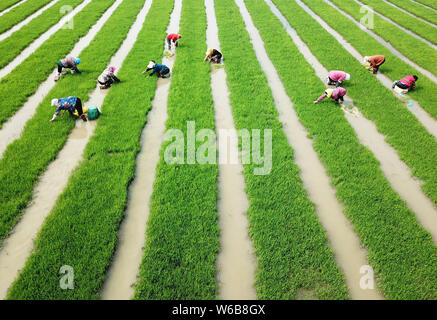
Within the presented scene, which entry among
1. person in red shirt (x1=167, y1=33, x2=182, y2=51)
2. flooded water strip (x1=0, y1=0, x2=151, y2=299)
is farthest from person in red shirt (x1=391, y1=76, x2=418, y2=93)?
flooded water strip (x1=0, y1=0, x2=151, y2=299)

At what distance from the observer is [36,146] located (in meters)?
6.37

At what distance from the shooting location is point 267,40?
12523 mm

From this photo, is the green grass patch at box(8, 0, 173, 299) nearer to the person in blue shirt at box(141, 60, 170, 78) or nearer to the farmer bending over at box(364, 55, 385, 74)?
the person in blue shirt at box(141, 60, 170, 78)

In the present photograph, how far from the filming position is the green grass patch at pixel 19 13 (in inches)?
532

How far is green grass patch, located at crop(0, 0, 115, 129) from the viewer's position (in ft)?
25.8

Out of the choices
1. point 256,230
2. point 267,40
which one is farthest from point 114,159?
point 267,40

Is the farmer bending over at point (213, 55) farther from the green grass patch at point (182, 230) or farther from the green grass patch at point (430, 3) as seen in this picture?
the green grass patch at point (430, 3)

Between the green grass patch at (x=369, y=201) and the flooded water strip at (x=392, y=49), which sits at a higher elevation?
the flooded water strip at (x=392, y=49)

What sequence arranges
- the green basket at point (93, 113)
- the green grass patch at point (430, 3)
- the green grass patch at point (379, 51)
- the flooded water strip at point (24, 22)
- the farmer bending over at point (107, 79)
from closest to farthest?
the green basket at point (93, 113), the farmer bending over at point (107, 79), the green grass patch at point (379, 51), the flooded water strip at point (24, 22), the green grass patch at point (430, 3)

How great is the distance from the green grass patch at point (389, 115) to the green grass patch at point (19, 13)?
15969 millimetres

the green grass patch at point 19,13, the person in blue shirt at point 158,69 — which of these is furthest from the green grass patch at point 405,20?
the green grass patch at point 19,13

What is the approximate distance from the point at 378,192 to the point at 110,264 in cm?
562

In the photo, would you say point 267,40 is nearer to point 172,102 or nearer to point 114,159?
point 172,102

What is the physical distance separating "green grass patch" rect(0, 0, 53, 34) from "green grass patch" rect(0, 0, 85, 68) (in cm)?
89
